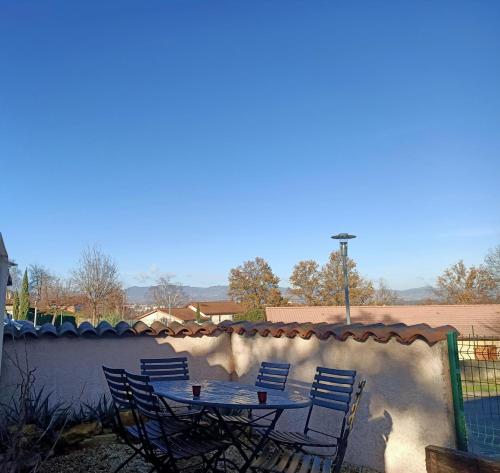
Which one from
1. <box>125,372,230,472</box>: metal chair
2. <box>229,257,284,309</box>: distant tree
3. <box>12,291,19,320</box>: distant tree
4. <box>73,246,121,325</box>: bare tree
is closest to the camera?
<box>125,372,230,472</box>: metal chair

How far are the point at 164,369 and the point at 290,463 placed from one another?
8.78ft

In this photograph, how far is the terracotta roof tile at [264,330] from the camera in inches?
155

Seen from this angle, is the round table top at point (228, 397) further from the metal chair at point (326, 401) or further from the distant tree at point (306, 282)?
the distant tree at point (306, 282)

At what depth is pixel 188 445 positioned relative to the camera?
3.21m

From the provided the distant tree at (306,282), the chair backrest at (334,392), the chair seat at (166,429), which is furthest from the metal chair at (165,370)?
the distant tree at (306,282)

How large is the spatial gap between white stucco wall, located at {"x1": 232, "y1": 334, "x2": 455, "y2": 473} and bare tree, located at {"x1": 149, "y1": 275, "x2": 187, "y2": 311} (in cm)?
4501

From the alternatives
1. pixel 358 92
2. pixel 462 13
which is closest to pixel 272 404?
pixel 462 13

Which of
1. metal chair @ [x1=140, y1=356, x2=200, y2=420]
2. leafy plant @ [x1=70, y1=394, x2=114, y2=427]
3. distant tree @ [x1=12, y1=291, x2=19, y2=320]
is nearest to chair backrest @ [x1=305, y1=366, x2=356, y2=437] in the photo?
metal chair @ [x1=140, y1=356, x2=200, y2=420]

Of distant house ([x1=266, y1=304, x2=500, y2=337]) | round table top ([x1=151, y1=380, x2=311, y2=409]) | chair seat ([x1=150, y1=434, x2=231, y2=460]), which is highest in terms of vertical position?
round table top ([x1=151, y1=380, x2=311, y2=409])

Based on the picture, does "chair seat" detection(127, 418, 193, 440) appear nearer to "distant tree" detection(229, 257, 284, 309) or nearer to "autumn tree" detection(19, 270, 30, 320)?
"autumn tree" detection(19, 270, 30, 320)

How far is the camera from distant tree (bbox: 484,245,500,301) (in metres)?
30.3

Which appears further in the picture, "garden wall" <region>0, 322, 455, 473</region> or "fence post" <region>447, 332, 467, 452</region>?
"garden wall" <region>0, 322, 455, 473</region>

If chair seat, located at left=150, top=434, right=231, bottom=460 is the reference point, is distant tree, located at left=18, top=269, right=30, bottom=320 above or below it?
above

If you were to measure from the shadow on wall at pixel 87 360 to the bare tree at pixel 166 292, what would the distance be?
4288 centimetres
